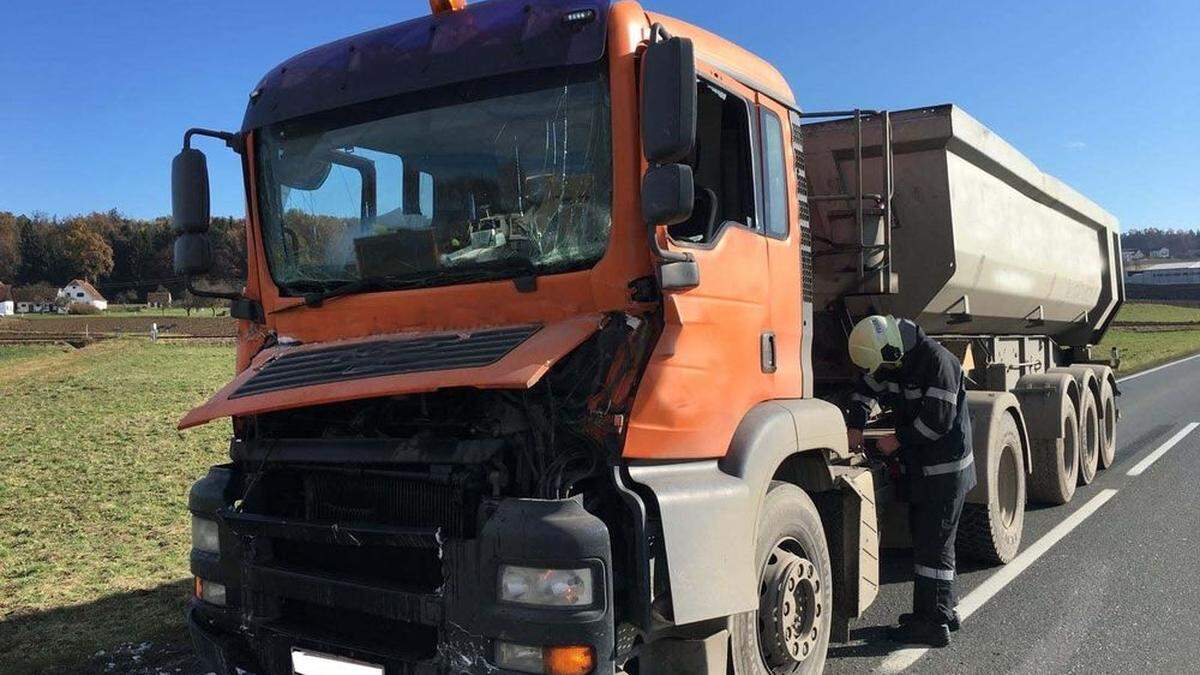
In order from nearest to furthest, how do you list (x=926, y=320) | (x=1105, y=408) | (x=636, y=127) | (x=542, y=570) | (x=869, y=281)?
(x=542, y=570), (x=636, y=127), (x=869, y=281), (x=926, y=320), (x=1105, y=408)

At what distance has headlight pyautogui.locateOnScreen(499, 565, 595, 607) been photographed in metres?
2.66

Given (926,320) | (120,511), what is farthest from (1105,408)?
(120,511)

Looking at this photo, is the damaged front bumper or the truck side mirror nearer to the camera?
the damaged front bumper

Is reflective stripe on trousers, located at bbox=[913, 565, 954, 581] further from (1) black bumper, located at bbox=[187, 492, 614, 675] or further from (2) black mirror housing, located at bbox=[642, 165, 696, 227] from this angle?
(2) black mirror housing, located at bbox=[642, 165, 696, 227]

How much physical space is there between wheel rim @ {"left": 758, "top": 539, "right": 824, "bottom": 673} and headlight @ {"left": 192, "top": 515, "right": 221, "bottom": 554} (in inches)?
83.5

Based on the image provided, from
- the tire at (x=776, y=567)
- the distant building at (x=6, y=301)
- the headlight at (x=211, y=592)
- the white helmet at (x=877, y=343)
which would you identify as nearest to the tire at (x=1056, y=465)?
the white helmet at (x=877, y=343)

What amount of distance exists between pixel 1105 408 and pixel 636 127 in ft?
28.5

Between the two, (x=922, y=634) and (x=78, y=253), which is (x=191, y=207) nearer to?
(x=922, y=634)

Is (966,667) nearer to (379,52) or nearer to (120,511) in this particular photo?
(379,52)

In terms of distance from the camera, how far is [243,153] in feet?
13.3

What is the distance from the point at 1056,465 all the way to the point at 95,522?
8.11 m

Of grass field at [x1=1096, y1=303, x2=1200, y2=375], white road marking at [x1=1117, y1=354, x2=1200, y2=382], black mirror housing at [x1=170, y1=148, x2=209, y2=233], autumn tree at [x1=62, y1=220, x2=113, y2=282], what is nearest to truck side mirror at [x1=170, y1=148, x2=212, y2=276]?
black mirror housing at [x1=170, y1=148, x2=209, y2=233]

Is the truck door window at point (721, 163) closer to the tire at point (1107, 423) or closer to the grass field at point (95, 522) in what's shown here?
the grass field at point (95, 522)

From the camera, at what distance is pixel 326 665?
307 centimetres
